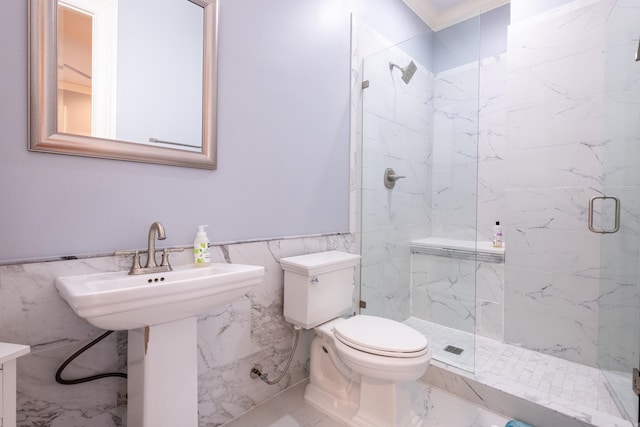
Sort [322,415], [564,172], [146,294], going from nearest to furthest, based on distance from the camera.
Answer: [146,294] < [322,415] < [564,172]

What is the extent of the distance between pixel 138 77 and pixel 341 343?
141 cm

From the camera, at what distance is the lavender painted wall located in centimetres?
91

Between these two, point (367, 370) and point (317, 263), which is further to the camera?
point (317, 263)

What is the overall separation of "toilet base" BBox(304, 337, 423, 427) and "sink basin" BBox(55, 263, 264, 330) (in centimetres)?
85

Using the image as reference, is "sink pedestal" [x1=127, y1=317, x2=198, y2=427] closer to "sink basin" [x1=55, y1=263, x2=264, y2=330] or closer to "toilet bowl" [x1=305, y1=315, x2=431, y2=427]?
"sink basin" [x1=55, y1=263, x2=264, y2=330]

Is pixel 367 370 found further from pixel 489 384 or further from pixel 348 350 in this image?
pixel 489 384

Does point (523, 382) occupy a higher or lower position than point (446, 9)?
lower

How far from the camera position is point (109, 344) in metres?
1.08

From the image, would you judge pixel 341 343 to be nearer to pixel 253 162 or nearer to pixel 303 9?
pixel 253 162

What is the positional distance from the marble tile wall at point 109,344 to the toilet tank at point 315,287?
9 centimetres

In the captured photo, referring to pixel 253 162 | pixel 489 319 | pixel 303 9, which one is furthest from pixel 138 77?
pixel 489 319

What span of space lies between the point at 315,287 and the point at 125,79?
121 centimetres

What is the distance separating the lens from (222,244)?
1.36 metres

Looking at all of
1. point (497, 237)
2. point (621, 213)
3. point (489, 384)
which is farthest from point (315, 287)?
point (621, 213)
